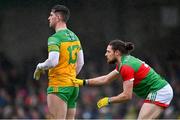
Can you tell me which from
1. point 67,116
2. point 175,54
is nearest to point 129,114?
point 175,54

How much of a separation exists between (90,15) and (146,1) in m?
1.21

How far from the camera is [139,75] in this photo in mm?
10664

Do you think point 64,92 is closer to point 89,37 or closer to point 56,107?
point 56,107

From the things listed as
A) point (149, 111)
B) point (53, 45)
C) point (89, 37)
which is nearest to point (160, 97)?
point (149, 111)

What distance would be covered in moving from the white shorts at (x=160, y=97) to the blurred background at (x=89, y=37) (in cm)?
642

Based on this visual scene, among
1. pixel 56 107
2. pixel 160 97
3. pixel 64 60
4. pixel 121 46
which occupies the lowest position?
pixel 56 107

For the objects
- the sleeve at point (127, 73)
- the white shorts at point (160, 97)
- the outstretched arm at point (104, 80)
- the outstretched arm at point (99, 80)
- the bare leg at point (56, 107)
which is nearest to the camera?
the sleeve at point (127, 73)

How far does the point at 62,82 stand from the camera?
10.9 m

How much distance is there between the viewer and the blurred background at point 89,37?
1745 cm

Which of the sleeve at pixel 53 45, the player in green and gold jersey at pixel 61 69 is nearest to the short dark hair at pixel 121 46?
the player in green and gold jersey at pixel 61 69

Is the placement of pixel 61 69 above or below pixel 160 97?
above

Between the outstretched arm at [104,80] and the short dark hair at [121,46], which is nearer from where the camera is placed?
the short dark hair at [121,46]

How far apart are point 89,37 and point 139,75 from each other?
7607 millimetres

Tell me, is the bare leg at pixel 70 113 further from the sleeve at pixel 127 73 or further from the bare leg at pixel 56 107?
the sleeve at pixel 127 73
